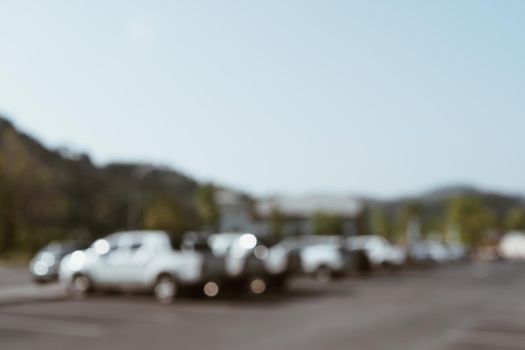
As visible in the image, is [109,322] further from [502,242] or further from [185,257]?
[502,242]

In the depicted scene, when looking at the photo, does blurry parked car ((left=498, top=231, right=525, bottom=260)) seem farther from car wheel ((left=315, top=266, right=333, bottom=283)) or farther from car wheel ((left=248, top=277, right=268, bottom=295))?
car wheel ((left=248, top=277, right=268, bottom=295))

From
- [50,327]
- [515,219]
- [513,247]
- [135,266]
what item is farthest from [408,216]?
[50,327]

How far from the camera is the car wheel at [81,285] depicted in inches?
730

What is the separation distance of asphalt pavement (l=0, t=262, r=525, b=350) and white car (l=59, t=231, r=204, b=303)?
20.2 inches

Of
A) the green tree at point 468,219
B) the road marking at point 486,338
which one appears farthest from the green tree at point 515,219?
the road marking at point 486,338

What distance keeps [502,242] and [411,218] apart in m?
16.4

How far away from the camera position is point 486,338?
1132 cm

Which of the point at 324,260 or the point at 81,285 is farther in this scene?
the point at 324,260

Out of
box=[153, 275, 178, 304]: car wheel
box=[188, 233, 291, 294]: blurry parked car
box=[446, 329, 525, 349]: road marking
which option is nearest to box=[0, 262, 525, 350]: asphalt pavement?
box=[446, 329, 525, 349]: road marking

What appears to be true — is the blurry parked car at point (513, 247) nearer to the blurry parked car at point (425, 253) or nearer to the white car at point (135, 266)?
the blurry parked car at point (425, 253)

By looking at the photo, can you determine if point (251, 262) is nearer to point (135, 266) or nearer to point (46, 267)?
point (135, 266)

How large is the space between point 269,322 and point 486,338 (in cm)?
416

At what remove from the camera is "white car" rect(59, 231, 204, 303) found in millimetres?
16969

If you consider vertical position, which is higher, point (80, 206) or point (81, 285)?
point (80, 206)
